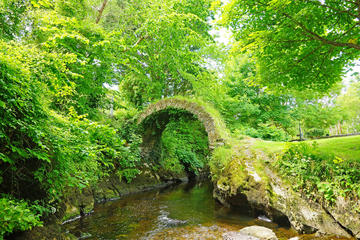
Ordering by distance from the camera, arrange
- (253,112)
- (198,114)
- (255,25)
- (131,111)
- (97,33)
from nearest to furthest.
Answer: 1. (255,25)
2. (97,33)
3. (198,114)
4. (131,111)
5. (253,112)

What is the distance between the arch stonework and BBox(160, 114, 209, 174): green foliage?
4.06 feet

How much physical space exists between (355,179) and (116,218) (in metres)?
6.12

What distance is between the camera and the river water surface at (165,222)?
15.3ft

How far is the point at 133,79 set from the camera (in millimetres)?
13211

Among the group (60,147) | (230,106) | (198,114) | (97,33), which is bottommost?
(60,147)

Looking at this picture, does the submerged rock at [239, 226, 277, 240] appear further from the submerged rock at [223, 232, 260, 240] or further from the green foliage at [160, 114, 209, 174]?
the green foliage at [160, 114, 209, 174]

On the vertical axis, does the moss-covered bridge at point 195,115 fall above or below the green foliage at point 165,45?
below

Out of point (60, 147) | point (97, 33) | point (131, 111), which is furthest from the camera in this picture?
point (131, 111)

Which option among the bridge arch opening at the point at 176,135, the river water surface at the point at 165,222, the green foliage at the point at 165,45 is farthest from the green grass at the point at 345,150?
the green foliage at the point at 165,45

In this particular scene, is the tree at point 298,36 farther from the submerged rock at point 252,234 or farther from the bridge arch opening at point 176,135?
the submerged rock at point 252,234

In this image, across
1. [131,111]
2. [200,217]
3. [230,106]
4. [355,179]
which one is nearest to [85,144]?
[200,217]

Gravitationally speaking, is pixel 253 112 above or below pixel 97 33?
below

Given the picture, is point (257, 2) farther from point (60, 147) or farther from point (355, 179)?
point (60, 147)

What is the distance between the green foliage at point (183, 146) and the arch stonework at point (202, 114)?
124 cm
